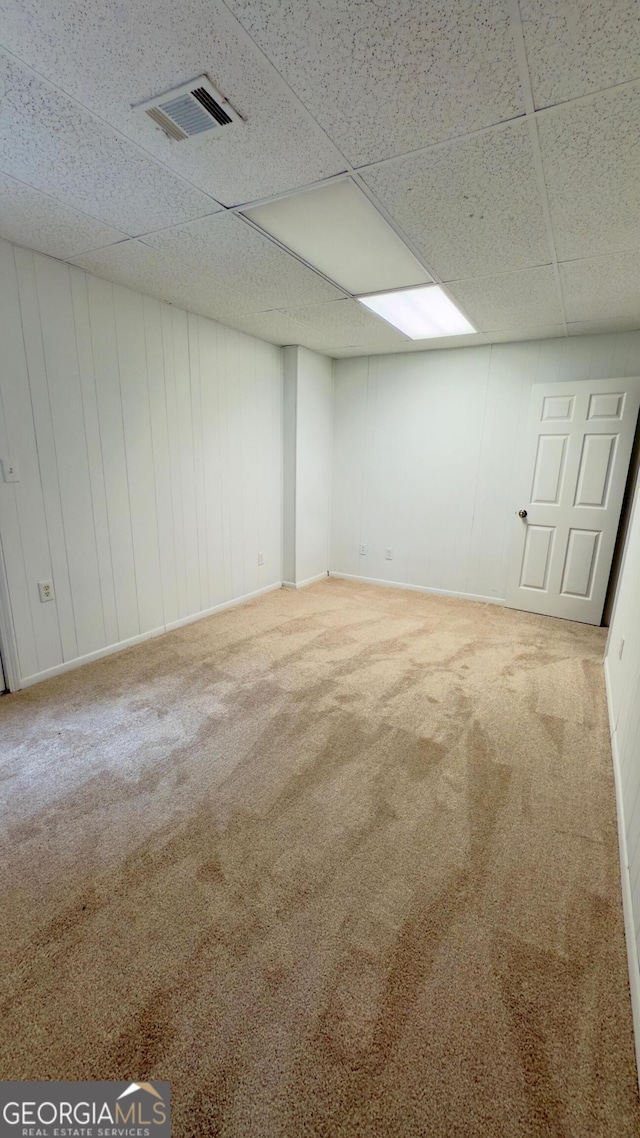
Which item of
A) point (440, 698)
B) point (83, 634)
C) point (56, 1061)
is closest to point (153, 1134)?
point (56, 1061)

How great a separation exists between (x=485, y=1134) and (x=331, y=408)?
191 inches

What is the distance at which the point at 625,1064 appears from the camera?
1.04m

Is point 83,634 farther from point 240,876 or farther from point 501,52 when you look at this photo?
point 501,52

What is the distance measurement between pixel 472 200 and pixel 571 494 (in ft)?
8.63

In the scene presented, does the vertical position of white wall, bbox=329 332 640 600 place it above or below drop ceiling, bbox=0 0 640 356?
below

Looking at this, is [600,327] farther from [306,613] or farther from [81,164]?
[81,164]

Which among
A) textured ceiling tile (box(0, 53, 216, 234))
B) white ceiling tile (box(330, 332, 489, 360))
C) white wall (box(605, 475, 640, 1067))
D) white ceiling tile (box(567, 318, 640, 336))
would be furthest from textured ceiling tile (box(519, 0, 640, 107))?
white ceiling tile (box(330, 332, 489, 360))

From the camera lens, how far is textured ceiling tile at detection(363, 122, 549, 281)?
5.01 ft

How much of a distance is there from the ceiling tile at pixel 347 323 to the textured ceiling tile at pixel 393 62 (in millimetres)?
1637

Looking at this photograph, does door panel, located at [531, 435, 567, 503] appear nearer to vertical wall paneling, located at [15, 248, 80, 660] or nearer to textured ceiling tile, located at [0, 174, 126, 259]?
textured ceiling tile, located at [0, 174, 126, 259]

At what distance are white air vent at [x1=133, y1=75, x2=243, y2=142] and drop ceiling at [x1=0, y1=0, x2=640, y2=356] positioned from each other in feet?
0.12

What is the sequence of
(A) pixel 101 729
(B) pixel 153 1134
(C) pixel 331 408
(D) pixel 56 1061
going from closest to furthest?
(B) pixel 153 1134 < (D) pixel 56 1061 < (A) pixel 101 729 < (C) pixel 331 408

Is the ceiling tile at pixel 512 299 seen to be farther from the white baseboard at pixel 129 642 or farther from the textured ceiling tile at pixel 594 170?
the white baseboard at pixel 129 642

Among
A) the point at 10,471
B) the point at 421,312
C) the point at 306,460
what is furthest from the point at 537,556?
the point at 10,471
